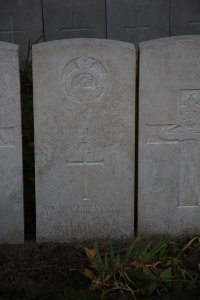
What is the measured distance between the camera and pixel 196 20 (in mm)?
8148

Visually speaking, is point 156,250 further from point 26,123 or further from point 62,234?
point 26,123

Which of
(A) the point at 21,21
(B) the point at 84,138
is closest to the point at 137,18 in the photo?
(A) the point at 21,21

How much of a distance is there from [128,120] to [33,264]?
1.19m

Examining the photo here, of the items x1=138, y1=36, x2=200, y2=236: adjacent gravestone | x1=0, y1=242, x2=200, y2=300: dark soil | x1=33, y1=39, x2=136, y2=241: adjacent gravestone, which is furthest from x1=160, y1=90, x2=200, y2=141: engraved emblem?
x1=0, y1=242, x2=200, y2=300: dark soil

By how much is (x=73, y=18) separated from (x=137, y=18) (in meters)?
0.80

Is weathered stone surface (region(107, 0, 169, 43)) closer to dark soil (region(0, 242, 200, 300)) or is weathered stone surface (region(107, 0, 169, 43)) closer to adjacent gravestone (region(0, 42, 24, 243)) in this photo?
adjacent gravestone (region(0, 42, 24, 243))

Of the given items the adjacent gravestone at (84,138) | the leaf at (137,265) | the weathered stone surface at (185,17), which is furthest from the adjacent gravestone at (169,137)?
the weathered stone surface at (185,17)

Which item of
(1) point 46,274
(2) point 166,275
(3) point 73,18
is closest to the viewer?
(2) point 166,275

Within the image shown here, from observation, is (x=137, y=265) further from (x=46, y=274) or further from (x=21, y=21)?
(x=21, y=21)

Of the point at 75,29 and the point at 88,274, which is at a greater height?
the point at 75,29

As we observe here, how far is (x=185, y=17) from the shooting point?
8.13 metres

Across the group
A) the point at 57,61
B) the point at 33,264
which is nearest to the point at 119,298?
the point at 33,264

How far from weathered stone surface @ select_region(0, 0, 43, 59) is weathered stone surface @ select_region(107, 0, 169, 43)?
2.93ft

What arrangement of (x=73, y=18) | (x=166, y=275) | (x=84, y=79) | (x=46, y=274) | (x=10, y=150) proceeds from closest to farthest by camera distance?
(x=166, y=275), (x=46, y=274), (x=84, y=79), (x=10, y=150), (x=73, y=18)
